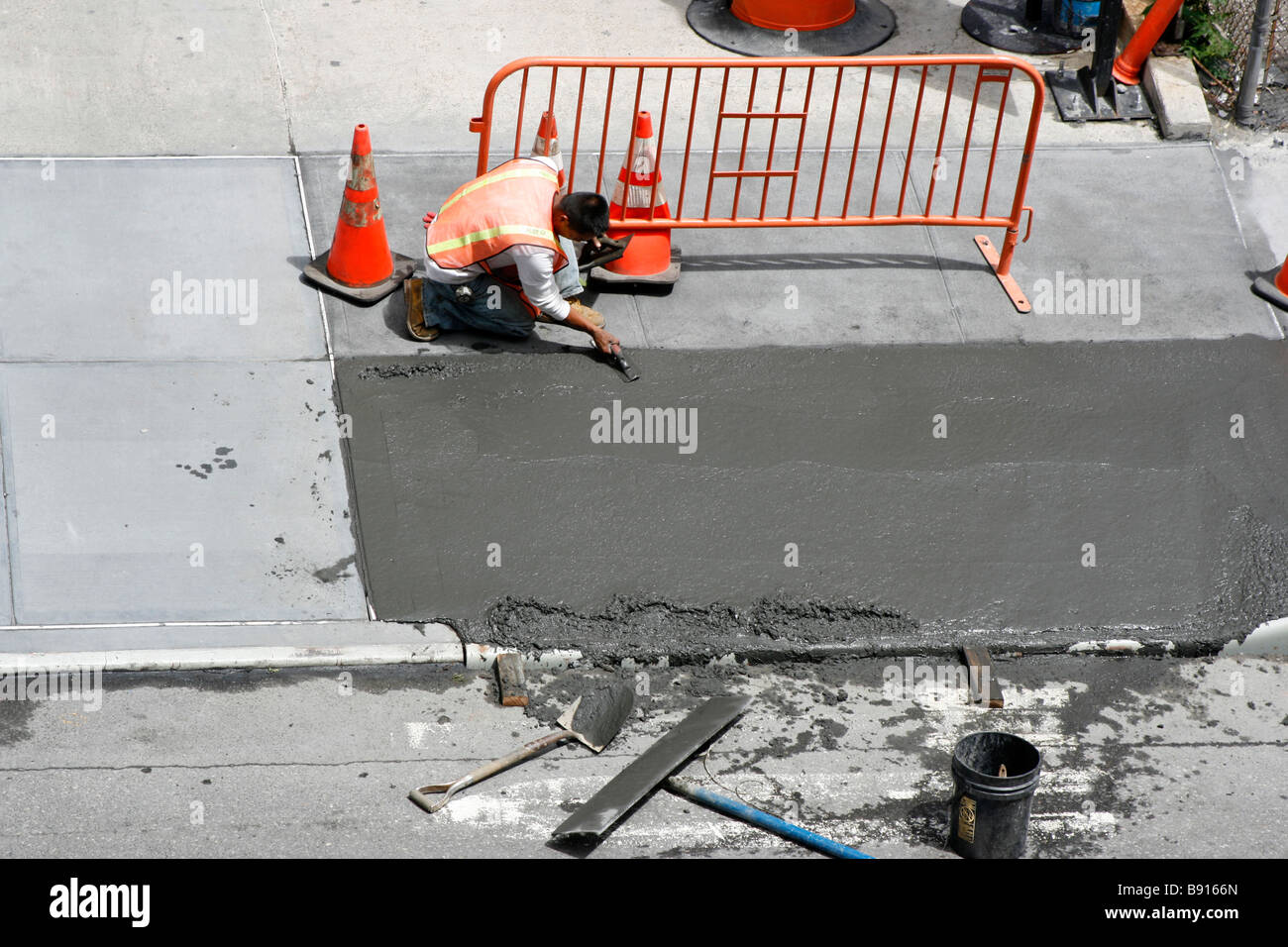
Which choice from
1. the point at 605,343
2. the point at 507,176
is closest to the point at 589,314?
the point at 605,343

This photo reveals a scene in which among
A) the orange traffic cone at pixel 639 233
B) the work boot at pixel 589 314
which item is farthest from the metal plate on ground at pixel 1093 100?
the work boot at pixel 589 314

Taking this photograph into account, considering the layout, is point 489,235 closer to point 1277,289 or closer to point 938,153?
point 938,153

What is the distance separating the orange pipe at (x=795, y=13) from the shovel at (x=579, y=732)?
6.16 m

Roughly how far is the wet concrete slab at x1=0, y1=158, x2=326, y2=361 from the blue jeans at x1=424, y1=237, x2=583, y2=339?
24.4 inches

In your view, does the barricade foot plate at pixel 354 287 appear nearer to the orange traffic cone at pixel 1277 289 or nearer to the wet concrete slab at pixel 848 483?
the wet concrete slab at pixel 848 483

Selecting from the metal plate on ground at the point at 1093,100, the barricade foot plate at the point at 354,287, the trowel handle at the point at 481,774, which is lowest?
the trowel handle at the point at 481,774

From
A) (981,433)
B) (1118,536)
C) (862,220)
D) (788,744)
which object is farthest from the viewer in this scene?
(862,220)

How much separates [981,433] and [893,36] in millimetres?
4445

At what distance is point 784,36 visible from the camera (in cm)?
1077

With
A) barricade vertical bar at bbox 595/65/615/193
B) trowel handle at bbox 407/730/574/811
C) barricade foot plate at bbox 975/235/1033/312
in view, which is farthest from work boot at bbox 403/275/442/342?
barricade foot plate at bbox 975/235/1033/312

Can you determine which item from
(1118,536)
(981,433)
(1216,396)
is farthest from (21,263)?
(1216,396)

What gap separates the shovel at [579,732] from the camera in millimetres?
5734
